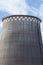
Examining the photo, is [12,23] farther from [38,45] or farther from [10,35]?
[38,45]

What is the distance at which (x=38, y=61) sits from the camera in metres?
11.5

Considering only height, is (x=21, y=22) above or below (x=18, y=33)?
above

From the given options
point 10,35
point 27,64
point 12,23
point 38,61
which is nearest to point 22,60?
point 27,64

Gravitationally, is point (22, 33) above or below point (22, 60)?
above

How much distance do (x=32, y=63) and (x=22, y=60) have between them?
0.69 meters

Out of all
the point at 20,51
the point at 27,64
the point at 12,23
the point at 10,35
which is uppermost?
the point at 12,23

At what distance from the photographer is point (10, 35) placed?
11.7 metres

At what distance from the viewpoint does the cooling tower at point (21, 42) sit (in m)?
11.3

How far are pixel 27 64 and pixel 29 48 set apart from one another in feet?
3.44

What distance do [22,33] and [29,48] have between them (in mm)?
1101

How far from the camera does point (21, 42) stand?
1143 cm

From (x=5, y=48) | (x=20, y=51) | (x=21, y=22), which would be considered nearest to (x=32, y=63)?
(x=20, y=51)

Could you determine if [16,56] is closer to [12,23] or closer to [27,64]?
[27,64]

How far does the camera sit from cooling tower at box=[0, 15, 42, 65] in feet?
37.1
